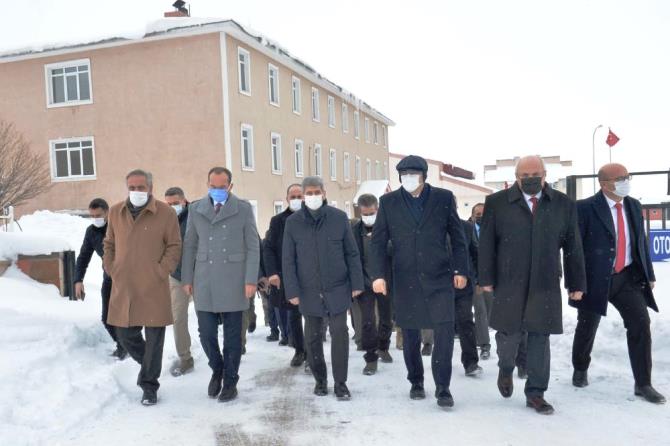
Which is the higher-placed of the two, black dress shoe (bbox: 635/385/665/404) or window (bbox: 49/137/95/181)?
window (bbox: 49/137/95/181)

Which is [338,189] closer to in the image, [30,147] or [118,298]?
[30,147]

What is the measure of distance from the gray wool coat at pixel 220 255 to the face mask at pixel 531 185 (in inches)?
93.0

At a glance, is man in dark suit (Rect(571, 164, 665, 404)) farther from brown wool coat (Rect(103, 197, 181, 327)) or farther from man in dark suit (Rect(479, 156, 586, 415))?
brown wool coat (Rect(103, 197, 181, 327))

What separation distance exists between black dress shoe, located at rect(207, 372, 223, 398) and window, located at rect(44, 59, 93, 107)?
1894cm

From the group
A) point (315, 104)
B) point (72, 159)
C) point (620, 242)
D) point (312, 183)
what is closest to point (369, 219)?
point (312, 183)

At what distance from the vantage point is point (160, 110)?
20422 millimetres

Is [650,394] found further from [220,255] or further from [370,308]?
[220,255]

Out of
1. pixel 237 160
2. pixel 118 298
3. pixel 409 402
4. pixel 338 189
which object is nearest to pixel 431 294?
pixel 409 402

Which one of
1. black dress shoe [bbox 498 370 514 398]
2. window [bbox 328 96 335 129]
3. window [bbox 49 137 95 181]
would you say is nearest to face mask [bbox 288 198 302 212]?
black dress shoe [bbox 498 370 514 398]

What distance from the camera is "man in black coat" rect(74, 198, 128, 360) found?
6164 millimetres

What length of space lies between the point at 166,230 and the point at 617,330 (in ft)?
15.9

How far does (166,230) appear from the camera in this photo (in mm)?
5004

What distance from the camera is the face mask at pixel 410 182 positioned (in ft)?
16.0

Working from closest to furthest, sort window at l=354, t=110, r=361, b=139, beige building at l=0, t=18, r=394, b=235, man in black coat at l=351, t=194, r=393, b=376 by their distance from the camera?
man in black coat at l=351, t=194, r=393, b=376 → beige building at l=0, t=18, r=394, b=235 → window at l=354, t=110, r=361, b=139
